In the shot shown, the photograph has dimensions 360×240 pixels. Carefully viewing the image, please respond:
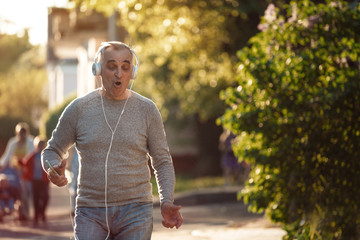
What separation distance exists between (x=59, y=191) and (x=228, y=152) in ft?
17.2

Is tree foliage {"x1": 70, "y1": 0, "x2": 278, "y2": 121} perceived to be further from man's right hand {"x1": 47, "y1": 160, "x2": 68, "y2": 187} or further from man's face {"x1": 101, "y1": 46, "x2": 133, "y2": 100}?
man's right hand {"x1": 47, "y1": 160, "x2": 68, "y2": 187}

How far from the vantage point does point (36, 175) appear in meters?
15.3

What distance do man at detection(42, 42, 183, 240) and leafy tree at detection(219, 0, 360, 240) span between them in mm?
4208

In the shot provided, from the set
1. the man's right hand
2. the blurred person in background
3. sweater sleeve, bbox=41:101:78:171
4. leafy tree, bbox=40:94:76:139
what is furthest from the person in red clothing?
leafy tree, bbox=40:94:76:139

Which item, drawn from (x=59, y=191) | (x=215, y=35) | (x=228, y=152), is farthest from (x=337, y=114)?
(x=59, y=191)

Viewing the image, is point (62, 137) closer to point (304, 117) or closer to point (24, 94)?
point (304, 117)

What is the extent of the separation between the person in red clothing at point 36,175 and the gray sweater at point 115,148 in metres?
10.2

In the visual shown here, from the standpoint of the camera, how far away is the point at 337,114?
30.3 feet

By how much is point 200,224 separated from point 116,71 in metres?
9.60

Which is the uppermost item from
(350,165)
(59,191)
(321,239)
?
(350,165)

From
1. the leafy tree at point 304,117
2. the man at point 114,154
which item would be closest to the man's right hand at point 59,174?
the man at point 114,154

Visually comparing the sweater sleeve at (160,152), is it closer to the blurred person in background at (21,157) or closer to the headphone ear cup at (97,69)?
the headphone ear cup at (97,69)

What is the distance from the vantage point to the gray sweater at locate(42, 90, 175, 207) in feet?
16.0

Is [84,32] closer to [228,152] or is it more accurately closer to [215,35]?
[228,152]
